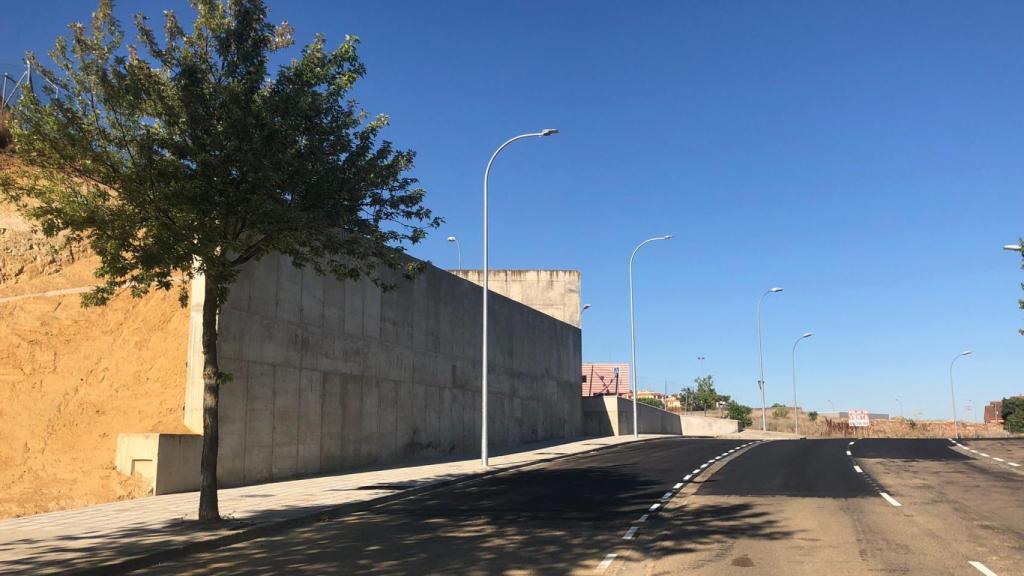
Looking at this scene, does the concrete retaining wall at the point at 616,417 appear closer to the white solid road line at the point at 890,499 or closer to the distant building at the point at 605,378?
the distant building at the point at 605,378

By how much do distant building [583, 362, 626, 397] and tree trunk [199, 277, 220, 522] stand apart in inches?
2426

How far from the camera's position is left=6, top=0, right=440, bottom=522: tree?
1159 cm

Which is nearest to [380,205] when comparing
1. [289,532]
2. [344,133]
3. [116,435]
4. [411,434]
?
[344,133]

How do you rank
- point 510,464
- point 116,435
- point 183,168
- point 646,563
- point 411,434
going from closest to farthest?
point 646,563
point 183,168
point 116,435
point 510,464
point 411,434

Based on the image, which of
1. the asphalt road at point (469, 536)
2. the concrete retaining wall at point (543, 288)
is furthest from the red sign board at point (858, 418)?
the asphalt road at point (469, 536)

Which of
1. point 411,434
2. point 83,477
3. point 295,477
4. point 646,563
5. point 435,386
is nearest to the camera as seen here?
point 646,563

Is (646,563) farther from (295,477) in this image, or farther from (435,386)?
(435,386)

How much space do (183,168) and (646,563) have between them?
8903 millimetres

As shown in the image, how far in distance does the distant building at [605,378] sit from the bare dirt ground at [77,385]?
55288 mm

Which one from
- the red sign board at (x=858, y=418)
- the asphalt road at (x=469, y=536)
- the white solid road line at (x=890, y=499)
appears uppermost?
the red sign board at (x=858, y=418)

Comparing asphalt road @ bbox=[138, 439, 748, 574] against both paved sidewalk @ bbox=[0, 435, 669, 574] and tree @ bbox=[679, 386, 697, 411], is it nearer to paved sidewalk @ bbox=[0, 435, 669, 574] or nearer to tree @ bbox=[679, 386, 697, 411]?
paved sidewalk @ bbox=[0, 435, 669, 574]

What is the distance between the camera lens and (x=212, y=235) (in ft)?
40.0

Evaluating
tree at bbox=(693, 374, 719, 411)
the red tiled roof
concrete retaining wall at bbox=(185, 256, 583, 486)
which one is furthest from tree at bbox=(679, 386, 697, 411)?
concrete retaining wall at bbox=(185, 256, 583, 486)

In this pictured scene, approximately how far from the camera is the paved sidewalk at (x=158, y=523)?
9.58 meters
